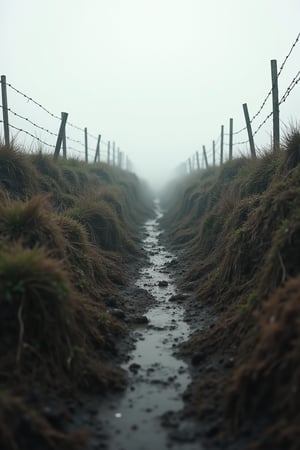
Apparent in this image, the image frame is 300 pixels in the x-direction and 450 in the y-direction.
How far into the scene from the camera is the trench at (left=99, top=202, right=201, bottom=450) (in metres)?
3.81

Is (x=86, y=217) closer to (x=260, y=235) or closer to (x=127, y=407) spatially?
(x=260, y=235)

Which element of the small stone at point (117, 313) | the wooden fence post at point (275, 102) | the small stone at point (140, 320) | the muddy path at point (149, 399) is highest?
the wooden fence post at point (275, 102)

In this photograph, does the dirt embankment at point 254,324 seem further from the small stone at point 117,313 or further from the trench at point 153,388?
the small stone at point 117,313

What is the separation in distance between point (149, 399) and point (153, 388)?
0.80 ft

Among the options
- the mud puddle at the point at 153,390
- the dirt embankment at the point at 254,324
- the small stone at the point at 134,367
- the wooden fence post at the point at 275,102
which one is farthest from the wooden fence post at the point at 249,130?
the small stone at the point at 134,367

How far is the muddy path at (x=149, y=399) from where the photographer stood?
12.5 feet

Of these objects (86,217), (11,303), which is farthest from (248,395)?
(86,217)

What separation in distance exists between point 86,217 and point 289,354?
7.05 m

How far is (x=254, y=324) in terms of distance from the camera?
4930mm

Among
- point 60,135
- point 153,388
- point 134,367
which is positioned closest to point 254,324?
point 153,388

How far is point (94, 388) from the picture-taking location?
4.57 metres

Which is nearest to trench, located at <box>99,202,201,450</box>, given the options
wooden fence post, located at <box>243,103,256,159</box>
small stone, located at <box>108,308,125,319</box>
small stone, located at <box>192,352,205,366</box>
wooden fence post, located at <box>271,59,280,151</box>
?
small stone, located at <box>192,352,205,366</box>

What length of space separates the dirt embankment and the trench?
0.61 feet

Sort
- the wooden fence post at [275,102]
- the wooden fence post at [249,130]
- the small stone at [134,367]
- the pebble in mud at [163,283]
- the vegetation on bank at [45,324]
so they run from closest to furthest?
the vegetation on bank at [45,324], the small stone at [134,367], the pebble in mud at [163,283], the wooden fence post at [275,102], the wooden fence post at [249,130]
